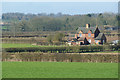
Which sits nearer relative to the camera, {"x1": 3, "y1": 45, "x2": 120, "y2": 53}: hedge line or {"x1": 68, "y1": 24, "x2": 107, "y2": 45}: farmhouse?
{"x1": 3, "y1": 45, "x2": 120, "y2": 53}: hedge line

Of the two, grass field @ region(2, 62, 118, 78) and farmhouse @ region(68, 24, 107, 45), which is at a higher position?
farmhouse @ region(68, 24, 107, 45)

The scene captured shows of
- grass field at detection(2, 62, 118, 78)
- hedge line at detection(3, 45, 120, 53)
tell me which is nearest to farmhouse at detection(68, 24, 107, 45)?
hedge line at detection(3, 45, 120, 53)

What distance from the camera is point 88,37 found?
7600 cm

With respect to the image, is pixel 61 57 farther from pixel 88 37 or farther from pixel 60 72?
pixel 88 37

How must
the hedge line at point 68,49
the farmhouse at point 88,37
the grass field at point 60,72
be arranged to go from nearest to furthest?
the grass field at point 60,72 < the hedge line at point 68,49 < the farmhouse at point 88,37

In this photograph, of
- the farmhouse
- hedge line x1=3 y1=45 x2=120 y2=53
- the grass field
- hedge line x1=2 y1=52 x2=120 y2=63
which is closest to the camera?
the grass field

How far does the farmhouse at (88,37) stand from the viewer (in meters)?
73.1

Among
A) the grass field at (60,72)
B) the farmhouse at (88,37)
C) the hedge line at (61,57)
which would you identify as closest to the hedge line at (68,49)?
the farmhouse at (88,37)

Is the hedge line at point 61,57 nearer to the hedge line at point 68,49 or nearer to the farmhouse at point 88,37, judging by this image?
the hedge line at point 68,49

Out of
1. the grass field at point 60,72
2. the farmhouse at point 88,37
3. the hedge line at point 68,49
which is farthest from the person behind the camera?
the farmhouse at point 88,37

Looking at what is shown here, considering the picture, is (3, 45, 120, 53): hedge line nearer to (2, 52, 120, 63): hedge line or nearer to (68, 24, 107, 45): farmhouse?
(68, 24, 107, 45): farmhouse

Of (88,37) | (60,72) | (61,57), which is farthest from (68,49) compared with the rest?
(60,72)

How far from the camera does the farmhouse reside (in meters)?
73.1

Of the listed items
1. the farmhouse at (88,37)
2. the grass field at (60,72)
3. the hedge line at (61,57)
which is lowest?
the grass field at (60,72)
